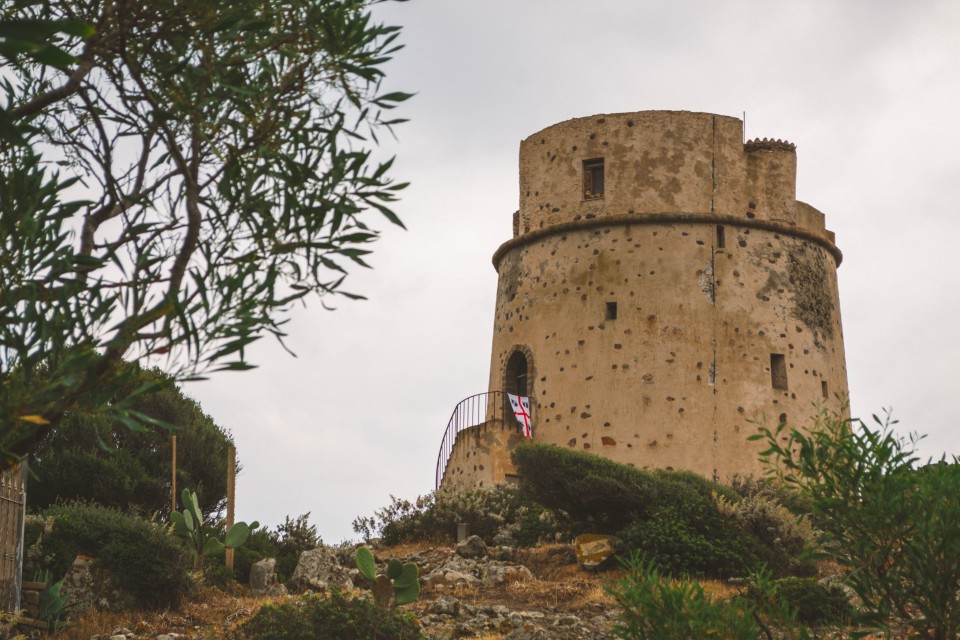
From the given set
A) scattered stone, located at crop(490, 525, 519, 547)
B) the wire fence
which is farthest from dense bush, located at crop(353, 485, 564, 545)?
the wire fence

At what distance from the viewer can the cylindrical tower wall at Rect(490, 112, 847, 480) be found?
2166 centimetres

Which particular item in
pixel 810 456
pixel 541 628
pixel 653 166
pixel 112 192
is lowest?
pixel 541 628

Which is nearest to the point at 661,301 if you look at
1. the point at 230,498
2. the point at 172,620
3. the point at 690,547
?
the point at 690,547

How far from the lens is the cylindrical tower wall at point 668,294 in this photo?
71.1 feet

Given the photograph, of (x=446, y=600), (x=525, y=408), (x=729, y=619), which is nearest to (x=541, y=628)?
(x=446, y=600)

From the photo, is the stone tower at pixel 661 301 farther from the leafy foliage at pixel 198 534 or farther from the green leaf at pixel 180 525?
the green leaf at pixel 180 525

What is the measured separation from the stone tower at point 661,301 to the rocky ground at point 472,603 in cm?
435

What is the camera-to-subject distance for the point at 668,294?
22203 mm

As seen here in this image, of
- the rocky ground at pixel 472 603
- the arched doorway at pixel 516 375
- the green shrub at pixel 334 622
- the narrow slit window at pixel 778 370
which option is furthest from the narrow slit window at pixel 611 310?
the green shrub at pixel 334 622

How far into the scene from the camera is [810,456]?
8781mm

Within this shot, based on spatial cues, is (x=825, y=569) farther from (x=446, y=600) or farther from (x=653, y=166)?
(x=653, y=166)

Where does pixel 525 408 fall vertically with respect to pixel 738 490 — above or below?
above

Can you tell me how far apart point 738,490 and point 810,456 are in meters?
11.9

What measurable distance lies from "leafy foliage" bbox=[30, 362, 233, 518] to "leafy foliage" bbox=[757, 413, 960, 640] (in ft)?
42.7
